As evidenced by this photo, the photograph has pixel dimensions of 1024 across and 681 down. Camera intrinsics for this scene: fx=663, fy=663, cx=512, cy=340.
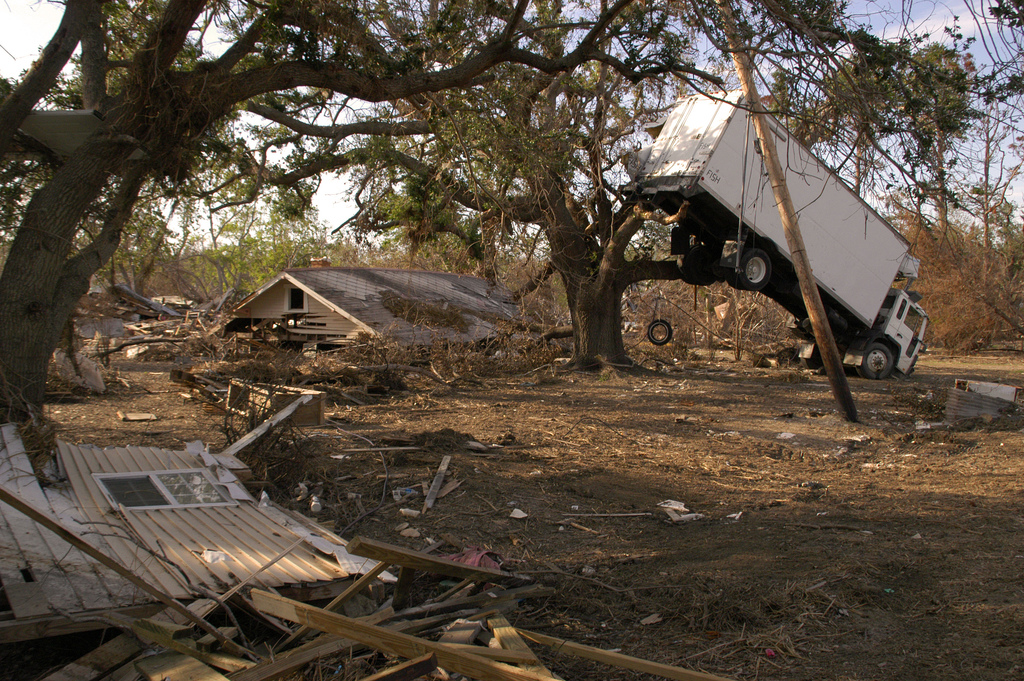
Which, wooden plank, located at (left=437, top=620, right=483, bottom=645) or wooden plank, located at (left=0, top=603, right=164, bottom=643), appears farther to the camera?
wooden plank, located at (left=437, top=620, right=483, bottom=645)

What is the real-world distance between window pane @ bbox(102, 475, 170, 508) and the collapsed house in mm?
11186

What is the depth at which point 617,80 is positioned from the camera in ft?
42.9

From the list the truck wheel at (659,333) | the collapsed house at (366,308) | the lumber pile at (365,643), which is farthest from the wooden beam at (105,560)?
the truck wheel at (659,333)

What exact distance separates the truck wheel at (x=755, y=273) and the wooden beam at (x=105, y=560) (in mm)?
11864

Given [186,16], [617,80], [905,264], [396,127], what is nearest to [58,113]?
[186,16]

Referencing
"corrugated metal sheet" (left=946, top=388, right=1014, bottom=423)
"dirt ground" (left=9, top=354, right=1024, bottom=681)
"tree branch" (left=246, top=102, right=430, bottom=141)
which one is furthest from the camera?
"corrugated metal sheet" (left=946, top=388, right=1014, bottom=423)

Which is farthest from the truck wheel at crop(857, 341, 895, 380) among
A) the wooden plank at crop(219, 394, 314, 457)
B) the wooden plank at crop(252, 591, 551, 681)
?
the wooden plank at crop(252, 591, 551, 681)

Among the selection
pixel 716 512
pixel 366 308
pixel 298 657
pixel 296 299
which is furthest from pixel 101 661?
pixel 296 299

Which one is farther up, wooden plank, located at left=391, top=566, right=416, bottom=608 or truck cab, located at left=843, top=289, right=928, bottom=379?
truck cab, located at left=843, top=289, right=928, bottom=379

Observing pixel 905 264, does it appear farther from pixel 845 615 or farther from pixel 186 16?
pixel 186 16

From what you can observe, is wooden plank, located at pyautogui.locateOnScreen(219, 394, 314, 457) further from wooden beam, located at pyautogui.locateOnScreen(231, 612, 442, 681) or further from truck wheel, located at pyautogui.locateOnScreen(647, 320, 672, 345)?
truck wheel, located at pyautogui.locateOnScreen(647, 320, 672, 345)

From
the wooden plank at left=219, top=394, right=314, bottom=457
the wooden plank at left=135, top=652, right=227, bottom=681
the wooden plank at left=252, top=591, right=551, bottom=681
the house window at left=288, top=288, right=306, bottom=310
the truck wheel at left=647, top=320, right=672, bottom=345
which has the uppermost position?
the house window at left=288, top=288, right=306, bottom=310

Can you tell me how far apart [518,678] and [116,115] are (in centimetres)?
677

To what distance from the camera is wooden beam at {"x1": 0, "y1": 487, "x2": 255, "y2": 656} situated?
2623 mm
